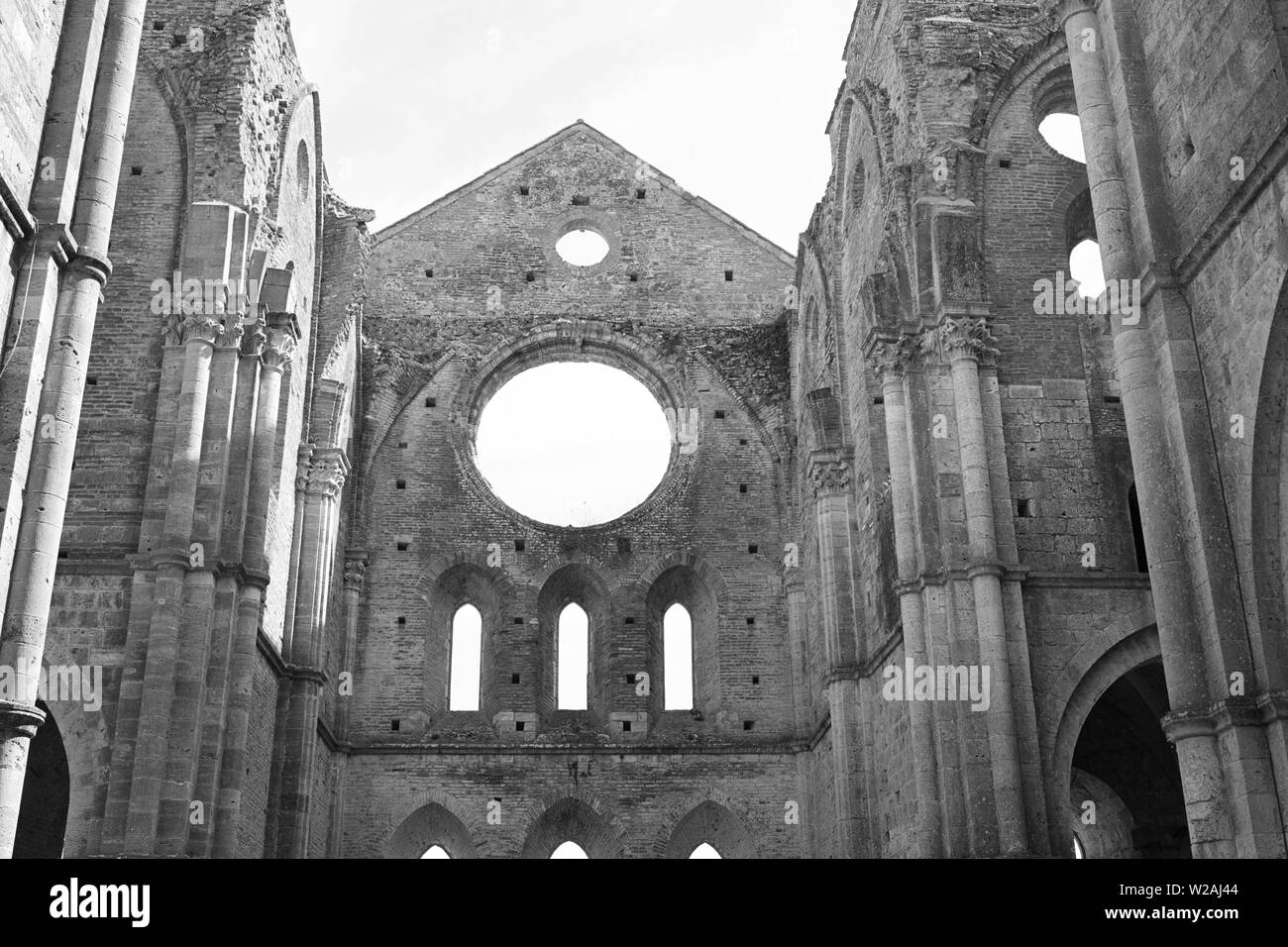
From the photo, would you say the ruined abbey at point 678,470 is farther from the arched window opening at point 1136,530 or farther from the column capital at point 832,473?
the arched window opening at point 1136,530

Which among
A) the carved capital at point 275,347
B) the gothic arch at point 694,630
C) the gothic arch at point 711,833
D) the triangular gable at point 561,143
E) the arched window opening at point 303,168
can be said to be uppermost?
the triangular gable at point 561,143

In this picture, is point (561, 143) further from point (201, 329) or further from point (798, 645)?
point (201, 329)

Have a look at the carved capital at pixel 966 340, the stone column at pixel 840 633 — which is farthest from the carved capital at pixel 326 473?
the carved capital at pixel 966 340

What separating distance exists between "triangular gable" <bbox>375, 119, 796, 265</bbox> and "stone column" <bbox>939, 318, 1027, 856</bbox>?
30.2ft

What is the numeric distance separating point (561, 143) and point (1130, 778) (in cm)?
1350

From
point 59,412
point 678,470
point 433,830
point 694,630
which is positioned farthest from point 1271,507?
point 433,830

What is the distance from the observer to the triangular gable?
952 inches

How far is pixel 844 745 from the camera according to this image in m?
17.8

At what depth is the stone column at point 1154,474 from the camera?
33.3ft

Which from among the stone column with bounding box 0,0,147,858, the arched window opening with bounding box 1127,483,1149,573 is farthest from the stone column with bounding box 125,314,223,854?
the arched window opening with bounding box 1127,483,1149,573

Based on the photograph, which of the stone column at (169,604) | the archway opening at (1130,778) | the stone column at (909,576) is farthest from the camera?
the archway opening at (1130,778)

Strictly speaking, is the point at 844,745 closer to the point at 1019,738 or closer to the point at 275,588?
the point at 1019,738

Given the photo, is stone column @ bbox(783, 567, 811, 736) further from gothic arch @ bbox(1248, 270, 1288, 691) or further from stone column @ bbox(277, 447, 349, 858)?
gothic arch @ bbox(1248, 270, 1288, 691)

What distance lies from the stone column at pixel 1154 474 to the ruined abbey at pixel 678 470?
0.14 feet
